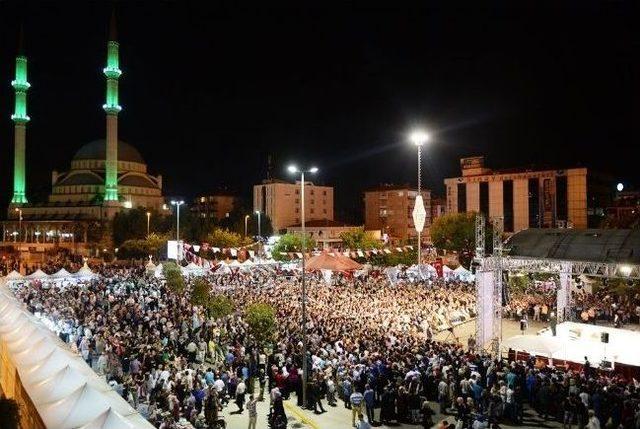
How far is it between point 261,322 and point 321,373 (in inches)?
174

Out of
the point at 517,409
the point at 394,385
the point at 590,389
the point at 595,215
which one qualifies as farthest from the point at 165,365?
the point at 595,215

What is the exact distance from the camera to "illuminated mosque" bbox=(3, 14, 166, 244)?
6656 cm

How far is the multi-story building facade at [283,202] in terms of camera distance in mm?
87250

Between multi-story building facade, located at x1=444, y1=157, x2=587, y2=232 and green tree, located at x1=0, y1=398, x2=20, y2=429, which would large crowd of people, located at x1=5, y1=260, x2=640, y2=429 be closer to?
green tree, located at x1=0, y1=398, x2=20, y2=429

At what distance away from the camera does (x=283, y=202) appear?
8788cm

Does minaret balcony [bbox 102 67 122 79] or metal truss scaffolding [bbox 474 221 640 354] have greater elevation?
minaret balcony [bbox 102 67 122 79]

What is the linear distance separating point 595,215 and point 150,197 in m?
Answer: 63.8

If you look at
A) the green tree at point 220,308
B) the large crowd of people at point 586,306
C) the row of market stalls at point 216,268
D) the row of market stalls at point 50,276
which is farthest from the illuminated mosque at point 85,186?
the large crowd of people at point 586,306

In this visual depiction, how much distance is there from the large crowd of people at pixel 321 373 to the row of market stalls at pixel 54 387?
1.39m

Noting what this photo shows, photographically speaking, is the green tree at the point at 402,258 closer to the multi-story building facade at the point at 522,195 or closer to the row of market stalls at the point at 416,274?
the row of market stalls at the point at 416,274

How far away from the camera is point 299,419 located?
12.4 metres

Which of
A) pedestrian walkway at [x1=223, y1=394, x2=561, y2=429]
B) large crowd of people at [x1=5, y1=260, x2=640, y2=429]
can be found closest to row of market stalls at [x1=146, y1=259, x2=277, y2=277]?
large crowd of people at [x1=5, y1=260, x2=640, y2=429]

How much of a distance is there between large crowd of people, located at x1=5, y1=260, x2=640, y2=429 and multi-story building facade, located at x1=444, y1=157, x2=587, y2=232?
5793 cm

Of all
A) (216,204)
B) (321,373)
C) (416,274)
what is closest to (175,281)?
(416,274)
